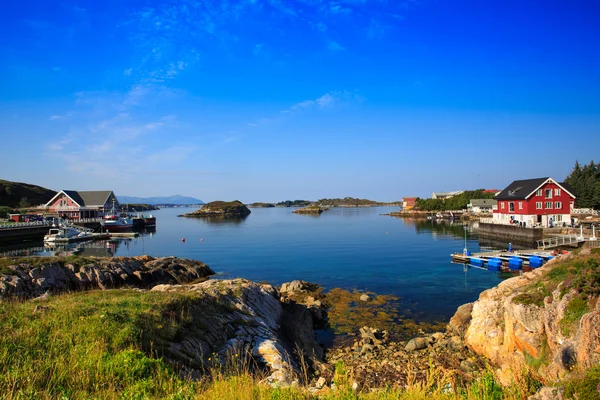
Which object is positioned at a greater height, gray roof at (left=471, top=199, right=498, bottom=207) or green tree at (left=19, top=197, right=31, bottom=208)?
green tree at (left=19, top=197, right=31, bottom=208)

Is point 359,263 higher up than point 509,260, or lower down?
lower down

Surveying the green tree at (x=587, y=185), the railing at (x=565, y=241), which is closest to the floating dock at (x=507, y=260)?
the railing at (x=565, y=241)

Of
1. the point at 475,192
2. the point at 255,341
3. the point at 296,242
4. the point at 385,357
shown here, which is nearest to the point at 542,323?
the point at 385,357

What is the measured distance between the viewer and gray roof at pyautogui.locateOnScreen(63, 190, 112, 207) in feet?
332

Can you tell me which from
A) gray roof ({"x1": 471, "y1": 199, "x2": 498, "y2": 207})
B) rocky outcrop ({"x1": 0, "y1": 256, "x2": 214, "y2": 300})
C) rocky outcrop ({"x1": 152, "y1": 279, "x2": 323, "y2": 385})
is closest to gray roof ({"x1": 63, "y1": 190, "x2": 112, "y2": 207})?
rocky outcrop ({"x1": 0, "y1": 256, "x2": 214, "y2": 300})

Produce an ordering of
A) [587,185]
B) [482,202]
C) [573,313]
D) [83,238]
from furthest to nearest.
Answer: [482,202] < [587,185] < [83,238] < [573,313]

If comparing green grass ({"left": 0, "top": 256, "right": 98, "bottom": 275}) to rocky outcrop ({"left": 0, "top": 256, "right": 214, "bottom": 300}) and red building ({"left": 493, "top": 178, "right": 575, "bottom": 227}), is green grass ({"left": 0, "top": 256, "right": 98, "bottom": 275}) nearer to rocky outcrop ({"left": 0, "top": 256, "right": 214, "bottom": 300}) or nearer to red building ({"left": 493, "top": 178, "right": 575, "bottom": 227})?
rocky outcrop ({"left": 0, "top": 256, "right": 214, "bottom": 300})

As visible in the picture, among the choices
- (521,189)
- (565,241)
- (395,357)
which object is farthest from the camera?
(521,189)

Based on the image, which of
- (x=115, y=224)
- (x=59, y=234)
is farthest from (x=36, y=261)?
(x=115, y=224)

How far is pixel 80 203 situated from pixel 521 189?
111m

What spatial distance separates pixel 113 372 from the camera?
7.53m

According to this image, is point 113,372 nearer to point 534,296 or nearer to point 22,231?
point 534,296

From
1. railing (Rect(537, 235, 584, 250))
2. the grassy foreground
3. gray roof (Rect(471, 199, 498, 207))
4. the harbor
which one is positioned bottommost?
the harbor

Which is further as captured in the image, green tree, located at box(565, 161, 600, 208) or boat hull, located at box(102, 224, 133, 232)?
boat hull, located at box(102, 224, 133, 232)
